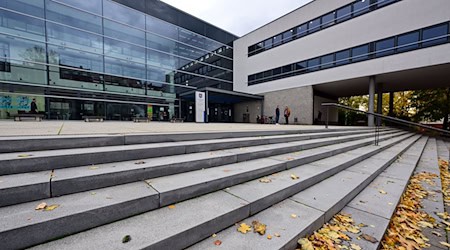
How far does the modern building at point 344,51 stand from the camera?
1230cm

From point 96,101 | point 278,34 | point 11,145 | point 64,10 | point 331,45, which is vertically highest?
point 278,34

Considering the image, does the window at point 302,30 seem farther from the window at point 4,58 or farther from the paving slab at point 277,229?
the window at point 4,58

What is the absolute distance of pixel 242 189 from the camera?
2611 millimetres

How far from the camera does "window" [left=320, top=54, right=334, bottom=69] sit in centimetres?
1638

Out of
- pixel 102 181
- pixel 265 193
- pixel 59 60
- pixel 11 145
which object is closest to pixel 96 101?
pixel 59 60

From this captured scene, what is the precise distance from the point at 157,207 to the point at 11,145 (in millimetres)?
2064

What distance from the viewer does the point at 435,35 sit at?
1189cm

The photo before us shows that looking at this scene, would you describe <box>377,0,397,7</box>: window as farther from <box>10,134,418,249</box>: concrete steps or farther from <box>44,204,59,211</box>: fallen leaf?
<box>44,204,59,211</box>: fallen leaf

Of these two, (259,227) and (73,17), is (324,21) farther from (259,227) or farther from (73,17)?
(73,17)

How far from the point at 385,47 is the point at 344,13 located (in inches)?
182

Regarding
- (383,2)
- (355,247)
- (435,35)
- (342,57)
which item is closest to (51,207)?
(355,247)

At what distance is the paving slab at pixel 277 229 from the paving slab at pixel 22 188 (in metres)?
1.53

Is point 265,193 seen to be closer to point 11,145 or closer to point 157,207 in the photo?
point 157,207

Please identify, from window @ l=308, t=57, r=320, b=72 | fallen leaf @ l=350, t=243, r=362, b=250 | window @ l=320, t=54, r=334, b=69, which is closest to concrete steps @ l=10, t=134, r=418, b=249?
fallen leaf @ l=350, t=243, r=362, b=250
